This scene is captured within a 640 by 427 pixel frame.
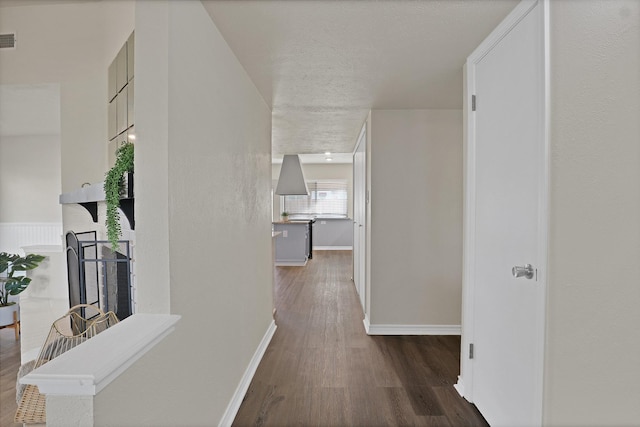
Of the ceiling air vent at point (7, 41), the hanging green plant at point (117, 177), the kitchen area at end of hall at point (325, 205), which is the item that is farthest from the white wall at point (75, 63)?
the kitchen area at end of hall at point (325, 205)

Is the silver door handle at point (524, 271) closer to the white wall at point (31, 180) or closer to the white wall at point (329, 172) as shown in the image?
the white wall at point (31, 180)

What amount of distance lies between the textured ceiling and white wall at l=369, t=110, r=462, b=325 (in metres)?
0.25

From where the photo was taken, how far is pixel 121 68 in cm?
269

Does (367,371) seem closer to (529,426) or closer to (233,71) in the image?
(529,426)

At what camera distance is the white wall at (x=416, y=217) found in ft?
11.0

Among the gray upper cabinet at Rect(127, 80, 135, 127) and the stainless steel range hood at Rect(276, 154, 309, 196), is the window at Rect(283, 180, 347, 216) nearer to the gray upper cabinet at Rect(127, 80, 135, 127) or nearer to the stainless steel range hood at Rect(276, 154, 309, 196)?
the stainless steel range hood at Rect(276, 154, 309, 196)

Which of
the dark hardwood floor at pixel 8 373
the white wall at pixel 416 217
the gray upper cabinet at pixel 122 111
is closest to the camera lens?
the dark hardwood floor at pixel 8 373

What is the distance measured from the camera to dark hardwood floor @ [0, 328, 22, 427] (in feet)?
7.36

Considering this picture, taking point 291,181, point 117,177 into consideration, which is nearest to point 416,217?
point 117,177

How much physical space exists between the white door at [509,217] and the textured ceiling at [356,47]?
0.22 metres

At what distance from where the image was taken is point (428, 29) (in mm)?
1827

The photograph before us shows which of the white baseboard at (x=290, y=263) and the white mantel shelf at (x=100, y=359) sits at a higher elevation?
the white mantel shelf at (x=100, y=359)

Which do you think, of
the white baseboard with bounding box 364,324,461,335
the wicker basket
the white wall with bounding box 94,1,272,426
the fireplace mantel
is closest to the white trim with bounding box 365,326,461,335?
the white baseboard with bounding box 364,324,461,335

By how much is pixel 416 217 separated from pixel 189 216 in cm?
241
